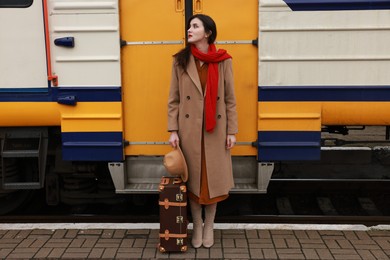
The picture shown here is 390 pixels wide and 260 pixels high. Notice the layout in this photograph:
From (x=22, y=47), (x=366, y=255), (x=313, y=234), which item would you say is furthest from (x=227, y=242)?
(x=22, y=47)

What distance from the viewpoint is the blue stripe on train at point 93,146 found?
3.88 meters

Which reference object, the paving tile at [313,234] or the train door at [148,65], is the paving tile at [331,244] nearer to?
the paving tile at [313,234]

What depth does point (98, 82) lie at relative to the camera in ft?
12.5

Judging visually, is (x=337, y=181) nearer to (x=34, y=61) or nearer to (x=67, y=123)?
(x=67, y=123)

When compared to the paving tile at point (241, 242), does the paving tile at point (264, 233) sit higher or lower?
higher

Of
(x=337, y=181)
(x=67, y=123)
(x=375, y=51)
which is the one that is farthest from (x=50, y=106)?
(x=337, y=181)

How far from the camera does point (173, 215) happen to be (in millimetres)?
3432

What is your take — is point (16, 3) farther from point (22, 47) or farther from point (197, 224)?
point (197, 224)

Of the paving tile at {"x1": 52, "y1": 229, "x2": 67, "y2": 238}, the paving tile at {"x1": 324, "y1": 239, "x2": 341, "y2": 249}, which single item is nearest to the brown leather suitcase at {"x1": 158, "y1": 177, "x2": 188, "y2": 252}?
the paving tile at {"x1": 52, "y1": 229, "x2": 67, "y2": 238}

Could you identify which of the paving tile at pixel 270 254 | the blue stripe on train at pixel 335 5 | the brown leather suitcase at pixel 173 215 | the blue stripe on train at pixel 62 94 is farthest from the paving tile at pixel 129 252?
the blue stripe on train at pixel 335 5

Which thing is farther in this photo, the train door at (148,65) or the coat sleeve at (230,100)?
the train door at (148,65)

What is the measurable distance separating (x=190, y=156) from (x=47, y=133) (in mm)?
1458

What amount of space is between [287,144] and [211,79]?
1.01m

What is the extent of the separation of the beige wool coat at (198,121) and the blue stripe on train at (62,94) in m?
0.65
